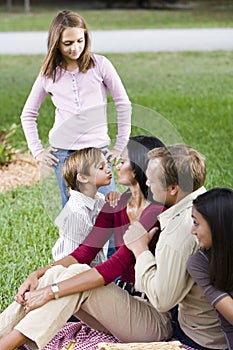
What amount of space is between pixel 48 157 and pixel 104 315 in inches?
44.8

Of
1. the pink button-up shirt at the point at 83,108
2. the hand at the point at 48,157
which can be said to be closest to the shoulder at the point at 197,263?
the pink button-up shirt at the point at 83,108

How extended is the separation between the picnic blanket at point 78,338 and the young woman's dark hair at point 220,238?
0.64 meters

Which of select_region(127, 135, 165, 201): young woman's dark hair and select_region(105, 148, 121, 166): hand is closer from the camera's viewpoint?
select_region(127, 135, 165, 201): young woman's dark hair

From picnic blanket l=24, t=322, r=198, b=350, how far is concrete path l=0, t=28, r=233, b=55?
1120 cm

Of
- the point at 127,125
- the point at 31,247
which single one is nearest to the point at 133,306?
the point at 127,125

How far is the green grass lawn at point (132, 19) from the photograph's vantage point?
63.0 ft

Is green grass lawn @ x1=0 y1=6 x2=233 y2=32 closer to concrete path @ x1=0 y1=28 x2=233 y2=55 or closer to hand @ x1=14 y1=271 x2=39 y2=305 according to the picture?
concrete path @ x1=0 y1=28 x2=233 y2=55

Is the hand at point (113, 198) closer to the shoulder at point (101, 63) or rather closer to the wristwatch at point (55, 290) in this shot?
the wristwatch at point (55, 290)

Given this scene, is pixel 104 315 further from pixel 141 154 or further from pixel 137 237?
pixel 141 154

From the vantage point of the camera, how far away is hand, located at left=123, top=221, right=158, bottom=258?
3.24 meters

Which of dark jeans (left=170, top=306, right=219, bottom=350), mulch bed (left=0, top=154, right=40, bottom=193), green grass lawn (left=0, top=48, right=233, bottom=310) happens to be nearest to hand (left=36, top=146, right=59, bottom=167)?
green grass lawn (left=0, top=48, right=233, bottom=310)

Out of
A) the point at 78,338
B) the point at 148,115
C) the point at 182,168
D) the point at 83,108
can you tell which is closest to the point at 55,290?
the point at 78,338

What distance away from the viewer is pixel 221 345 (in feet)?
10.4

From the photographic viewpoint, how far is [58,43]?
407 centimetres
